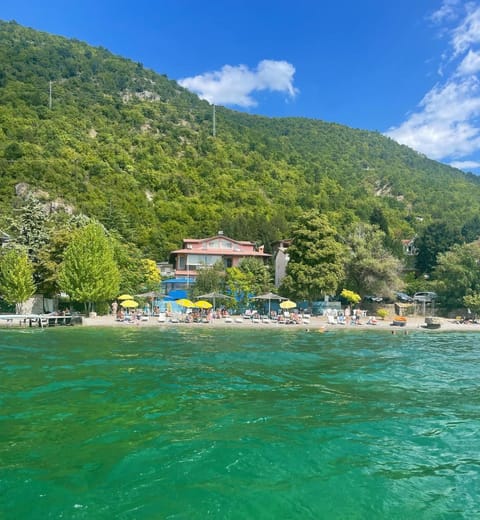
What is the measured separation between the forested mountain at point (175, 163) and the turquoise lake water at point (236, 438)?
49.8 metres

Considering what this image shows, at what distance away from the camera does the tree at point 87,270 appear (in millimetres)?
36219

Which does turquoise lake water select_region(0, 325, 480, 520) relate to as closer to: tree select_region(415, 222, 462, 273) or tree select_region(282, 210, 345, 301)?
tree select_region(282, 210, 345, 301)

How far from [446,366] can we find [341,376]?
560cm

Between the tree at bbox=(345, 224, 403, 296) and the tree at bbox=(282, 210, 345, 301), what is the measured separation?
278 centimetres

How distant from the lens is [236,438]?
33.0 feet

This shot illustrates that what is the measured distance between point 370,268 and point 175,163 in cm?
5772

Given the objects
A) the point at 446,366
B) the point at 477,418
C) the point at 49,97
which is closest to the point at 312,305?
the point at 446,366

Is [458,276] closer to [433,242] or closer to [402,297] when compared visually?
[402,297]

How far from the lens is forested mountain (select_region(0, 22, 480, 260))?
244 ft

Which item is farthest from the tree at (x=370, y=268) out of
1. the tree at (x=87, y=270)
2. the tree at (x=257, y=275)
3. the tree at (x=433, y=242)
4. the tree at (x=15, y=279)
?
the tree at (x=15, y=279)

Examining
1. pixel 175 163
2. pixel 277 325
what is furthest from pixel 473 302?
pixel 175 163

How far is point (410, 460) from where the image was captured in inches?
361

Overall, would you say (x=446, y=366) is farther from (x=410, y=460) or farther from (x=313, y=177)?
(x=313, y=177)

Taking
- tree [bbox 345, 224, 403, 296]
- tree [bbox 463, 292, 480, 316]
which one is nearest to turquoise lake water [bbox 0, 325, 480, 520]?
tree [bbox 463, 292, 480, 316]
